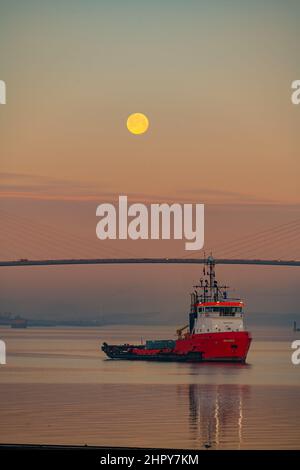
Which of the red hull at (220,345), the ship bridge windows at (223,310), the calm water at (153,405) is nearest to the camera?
the calm water at (153,405)

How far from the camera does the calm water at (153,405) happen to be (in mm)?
29547

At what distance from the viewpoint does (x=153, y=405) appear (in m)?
39.1

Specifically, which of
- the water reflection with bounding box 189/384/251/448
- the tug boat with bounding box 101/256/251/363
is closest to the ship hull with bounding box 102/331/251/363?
the tug boat with bounding box 101/256/251/363

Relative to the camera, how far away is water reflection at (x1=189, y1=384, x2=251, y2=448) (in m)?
29.6

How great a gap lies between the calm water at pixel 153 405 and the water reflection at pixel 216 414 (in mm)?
29

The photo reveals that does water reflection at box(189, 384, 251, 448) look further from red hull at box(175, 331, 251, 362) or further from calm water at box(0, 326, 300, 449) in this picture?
red hull at box(175, 331, 251, 362)

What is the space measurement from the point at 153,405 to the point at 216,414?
327 centimetres

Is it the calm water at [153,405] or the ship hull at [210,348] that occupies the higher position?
the ship hull at [210,348]

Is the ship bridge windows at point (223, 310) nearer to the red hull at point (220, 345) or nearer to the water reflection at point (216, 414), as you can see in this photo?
the red hull at point (220, 345)

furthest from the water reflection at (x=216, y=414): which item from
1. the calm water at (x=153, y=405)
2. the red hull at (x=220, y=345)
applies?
the red hull at (x=220, y=345)

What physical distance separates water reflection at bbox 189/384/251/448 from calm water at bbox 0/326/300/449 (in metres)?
0.03
